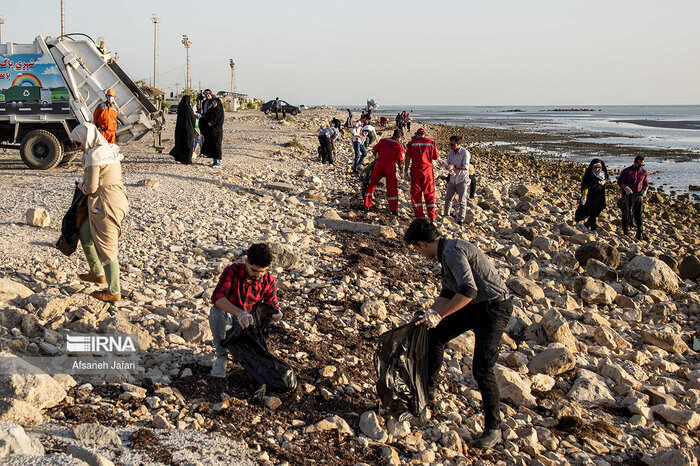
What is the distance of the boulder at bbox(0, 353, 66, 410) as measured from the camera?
3.22 m

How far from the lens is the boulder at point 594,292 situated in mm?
7695

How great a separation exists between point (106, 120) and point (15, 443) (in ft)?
28.9

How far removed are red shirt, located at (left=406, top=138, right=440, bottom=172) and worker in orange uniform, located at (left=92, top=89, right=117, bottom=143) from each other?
18.6 ft

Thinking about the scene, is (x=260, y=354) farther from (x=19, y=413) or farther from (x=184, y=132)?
(x=184, y=132)

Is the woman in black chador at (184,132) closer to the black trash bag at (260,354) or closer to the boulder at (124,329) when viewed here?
the boulder at (124,329)

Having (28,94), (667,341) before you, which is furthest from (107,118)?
(667,341)

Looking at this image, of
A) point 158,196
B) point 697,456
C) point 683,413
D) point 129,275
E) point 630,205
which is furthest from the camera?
point 630,205

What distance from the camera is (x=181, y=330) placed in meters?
4.72

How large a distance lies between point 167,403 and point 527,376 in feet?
10.3

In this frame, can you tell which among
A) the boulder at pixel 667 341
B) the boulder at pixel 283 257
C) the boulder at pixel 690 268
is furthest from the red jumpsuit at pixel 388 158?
the boulder at pixel 690 268

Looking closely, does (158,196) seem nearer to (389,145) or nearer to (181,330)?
(389,145)

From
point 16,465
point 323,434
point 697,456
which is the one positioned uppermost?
point 16,465

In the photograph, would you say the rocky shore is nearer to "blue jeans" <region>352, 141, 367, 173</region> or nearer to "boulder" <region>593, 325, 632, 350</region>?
"boulder" <region>593, 325, 632, 350</region>

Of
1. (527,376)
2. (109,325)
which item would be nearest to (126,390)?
(109,325)
